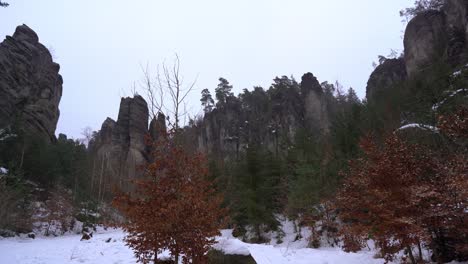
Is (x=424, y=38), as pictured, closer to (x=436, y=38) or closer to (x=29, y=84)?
(x=436, y=38)

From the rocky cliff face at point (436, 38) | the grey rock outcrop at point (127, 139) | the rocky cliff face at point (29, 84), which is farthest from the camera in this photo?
the grey rock outcrop at point (127, 139)

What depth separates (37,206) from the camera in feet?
90.2

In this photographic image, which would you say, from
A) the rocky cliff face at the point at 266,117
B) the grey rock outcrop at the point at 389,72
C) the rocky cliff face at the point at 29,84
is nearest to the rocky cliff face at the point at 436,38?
the grey rock outcrop at the point at 389,72

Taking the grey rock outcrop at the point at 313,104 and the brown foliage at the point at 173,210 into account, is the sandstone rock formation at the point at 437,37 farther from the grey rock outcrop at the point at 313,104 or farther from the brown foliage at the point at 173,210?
the brown foliage at the point at 173,210

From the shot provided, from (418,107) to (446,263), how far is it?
42.7 ft

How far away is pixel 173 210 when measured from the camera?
17.1 feet

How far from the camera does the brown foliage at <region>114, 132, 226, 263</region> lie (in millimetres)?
5285

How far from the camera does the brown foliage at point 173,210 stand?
5285 millimetres

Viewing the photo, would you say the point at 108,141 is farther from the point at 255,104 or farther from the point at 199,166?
the point at 199,166

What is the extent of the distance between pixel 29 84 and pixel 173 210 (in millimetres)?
43913

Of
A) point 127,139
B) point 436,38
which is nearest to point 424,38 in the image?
point 436,38

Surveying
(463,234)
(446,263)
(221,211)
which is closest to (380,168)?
(463,234)

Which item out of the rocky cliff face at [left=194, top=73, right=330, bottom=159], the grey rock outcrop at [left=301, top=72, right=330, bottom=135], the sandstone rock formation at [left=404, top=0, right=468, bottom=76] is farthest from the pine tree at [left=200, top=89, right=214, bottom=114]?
the sandstone rock formation at [left=404, top=0, right=468, bottom=76]

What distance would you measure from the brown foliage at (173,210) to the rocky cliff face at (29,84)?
3561 cm
